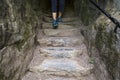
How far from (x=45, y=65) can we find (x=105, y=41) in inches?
49.8

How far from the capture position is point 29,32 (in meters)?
4.06

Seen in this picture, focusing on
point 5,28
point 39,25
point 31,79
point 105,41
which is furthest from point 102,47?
point 39,25

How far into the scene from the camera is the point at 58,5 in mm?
5520

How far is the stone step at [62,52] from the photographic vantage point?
14.0ft

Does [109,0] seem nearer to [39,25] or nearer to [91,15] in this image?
[91,15]

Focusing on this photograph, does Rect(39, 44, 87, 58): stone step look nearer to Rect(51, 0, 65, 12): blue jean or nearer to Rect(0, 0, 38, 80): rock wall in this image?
Rect(0, 0, 38, 80): rock wall

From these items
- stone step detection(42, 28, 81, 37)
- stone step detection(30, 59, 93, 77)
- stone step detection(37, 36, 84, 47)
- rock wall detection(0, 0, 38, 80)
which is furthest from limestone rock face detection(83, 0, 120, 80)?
rock wall detection(0, 0, 38, 80)

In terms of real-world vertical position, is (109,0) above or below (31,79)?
above

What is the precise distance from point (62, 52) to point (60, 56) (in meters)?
0.10

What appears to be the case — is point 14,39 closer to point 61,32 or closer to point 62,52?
point 62,52

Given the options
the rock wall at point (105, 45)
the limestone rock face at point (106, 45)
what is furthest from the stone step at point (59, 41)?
the limestone rock face at point (106, 45)

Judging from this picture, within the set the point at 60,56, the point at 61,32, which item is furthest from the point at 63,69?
the point at 61,32

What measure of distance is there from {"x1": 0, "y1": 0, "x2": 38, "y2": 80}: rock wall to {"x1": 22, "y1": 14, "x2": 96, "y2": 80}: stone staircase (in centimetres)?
27

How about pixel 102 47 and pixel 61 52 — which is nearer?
pixel 102 47
